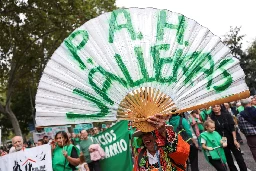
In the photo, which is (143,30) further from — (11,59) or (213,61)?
(11,59)

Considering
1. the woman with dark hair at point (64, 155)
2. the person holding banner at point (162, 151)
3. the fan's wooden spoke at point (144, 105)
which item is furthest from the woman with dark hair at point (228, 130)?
the fan's wooden spoke at point (144, 105)

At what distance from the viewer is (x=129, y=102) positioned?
3.81 metres

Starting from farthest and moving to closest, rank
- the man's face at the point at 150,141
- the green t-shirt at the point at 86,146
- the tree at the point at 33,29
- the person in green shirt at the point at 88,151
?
1. the tree at the point at 33,29
2. the green t-shirt at the point at 86,146
3. the person in green shirt at the point at 88,151
4. the man's face at the point at 150,141

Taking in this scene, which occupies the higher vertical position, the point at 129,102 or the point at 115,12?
the point at 115,12

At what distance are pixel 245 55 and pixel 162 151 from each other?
4215cm

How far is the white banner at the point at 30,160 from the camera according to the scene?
255 inches

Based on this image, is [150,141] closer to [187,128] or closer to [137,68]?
[137,68]

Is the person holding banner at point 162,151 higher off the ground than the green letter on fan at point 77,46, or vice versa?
the green letter on fan at point 77,46

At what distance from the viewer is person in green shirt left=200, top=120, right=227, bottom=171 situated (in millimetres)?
7293

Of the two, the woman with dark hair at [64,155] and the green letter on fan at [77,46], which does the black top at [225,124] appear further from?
the green letter on fan at [77,46]

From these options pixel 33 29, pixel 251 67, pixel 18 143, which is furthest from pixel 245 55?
pixel 18 143

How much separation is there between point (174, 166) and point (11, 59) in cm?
1987

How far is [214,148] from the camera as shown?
23.9 ft

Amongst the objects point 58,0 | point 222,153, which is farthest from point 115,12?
point 58,0
